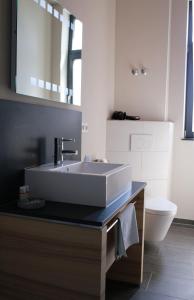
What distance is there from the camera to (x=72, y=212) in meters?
1.49

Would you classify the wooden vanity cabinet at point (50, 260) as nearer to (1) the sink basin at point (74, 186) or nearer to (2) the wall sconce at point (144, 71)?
(1) the sink basin at point (74, 186)

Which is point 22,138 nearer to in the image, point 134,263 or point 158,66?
point 134,263

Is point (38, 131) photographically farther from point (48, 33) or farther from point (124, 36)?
point (124, 36)

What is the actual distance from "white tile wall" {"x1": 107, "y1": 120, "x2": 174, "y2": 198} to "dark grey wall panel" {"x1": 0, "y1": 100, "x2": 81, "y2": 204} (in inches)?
49.9

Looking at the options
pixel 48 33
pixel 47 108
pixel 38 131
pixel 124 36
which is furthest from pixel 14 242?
pixel 124 36

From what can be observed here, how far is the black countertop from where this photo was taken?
4.54 feet

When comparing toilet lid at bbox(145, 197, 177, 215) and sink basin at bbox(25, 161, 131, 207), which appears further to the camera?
toilet lid at bbox(145, 197, 177, 215)

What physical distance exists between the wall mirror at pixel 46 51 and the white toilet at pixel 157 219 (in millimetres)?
1189

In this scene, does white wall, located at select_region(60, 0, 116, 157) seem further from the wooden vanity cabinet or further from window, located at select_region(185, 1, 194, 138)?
the wooden vanity cabinet

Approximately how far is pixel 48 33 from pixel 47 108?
488mm

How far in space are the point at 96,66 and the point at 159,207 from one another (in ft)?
4.78

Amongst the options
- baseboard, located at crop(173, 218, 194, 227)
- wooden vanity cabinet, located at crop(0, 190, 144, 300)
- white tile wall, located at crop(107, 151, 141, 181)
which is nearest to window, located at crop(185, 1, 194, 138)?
white tile wall, located at crop(107, 151, 141, 181)

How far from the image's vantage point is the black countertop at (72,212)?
1384 mm

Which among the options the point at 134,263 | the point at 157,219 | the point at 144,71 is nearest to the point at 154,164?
the point at 157,219
